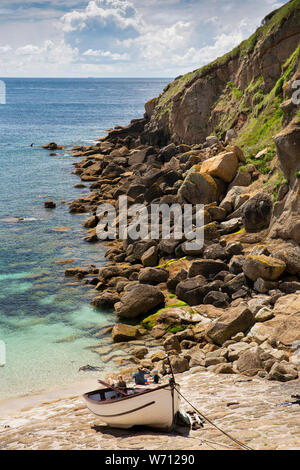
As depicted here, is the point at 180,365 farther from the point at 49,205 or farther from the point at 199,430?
the point at 49,205

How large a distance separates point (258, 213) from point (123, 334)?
1062 cm

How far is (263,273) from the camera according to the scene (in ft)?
73.7

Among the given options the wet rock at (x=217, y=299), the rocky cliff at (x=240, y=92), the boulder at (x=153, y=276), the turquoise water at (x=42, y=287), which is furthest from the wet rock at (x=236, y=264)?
the rocky cliff at (x=240, y=92)

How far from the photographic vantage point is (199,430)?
41.1 ft

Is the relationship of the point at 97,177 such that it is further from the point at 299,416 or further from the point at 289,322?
the point at 299,416

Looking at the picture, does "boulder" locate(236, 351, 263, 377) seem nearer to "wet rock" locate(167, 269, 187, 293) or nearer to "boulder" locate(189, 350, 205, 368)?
"boulder" locate(189, 350, 205, 368)

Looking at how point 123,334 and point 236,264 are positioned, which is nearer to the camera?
point 123,334

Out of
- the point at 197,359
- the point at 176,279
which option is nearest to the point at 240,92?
the point at 176,279

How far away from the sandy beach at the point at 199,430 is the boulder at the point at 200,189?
16.9 meters

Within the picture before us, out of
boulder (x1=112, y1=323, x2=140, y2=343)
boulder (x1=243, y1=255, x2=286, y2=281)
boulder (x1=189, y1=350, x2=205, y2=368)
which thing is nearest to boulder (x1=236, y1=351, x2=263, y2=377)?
boulder (x1=189, y1=350, x2=205, y2=368)

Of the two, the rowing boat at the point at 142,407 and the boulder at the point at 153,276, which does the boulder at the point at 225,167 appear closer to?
the boulder at the point at 153,276

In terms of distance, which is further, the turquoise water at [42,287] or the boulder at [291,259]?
the boulder at [291,259]

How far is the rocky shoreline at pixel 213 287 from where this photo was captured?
18266 millimetres

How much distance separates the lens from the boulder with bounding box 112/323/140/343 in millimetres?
21562
